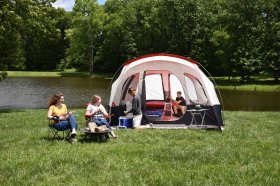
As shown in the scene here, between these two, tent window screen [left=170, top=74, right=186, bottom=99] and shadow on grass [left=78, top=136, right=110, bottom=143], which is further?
tent window screen [left=170, top=74, right=186, bottom=99]

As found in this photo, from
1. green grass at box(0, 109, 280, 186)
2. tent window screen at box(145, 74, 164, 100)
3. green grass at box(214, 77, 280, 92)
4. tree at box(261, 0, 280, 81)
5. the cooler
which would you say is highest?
tree at box(261, 0, 280, 81)

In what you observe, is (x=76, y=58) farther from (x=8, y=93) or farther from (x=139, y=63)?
(x=139, y=63)

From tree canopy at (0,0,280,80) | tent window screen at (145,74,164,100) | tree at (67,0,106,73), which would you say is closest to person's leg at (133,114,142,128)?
tent window screen at (145,74,164,100)

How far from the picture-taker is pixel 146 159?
8305 millimetres

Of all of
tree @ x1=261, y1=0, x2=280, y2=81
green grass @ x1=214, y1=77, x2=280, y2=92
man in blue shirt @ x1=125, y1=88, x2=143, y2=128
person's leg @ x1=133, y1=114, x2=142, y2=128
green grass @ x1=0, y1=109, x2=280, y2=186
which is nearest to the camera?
green grass @ x1=0, y1=109, x2=280, y2=186

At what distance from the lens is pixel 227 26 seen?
4859 centimetres

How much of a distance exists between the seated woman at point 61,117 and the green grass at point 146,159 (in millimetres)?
411

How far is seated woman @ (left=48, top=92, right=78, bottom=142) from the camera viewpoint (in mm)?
10484

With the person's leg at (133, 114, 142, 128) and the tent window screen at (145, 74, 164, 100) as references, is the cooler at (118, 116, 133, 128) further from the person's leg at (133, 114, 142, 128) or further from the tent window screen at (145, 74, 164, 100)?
the tent window screen at (145, 74, 164, 100)

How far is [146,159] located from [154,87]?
9486 millimetres

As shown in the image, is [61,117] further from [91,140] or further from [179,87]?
[179,87]

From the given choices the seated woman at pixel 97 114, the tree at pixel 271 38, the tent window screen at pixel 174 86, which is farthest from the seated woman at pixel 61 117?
the tree at pixel 271 38

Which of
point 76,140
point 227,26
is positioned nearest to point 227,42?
point 227,26

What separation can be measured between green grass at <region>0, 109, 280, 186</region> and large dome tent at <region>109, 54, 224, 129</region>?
1.71 meters
